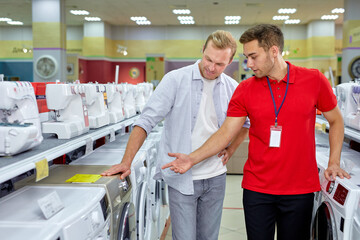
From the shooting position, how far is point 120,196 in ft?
7.18

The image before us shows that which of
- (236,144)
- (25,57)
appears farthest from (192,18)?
(236,144)

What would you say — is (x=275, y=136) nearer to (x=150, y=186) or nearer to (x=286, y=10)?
(x=150, y=186)

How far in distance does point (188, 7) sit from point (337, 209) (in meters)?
11.9

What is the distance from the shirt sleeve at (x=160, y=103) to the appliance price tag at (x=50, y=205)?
678 mm

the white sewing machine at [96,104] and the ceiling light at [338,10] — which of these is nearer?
the white sewing machine at [96,104]

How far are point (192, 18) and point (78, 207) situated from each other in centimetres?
1439

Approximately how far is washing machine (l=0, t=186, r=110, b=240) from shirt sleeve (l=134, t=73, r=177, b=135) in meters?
0.48

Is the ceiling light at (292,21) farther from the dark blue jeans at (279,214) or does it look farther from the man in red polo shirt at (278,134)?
the dark blue jeans at (279,214)

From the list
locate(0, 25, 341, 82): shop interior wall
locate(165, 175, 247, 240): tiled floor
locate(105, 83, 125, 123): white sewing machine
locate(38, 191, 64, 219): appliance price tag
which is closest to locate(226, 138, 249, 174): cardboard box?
locate(165, 175, 247, 240): tiled floor

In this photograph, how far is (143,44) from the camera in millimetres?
17375

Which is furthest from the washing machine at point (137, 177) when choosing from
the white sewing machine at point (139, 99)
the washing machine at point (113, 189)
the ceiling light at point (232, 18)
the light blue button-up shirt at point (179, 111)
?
the ceiling light at point (232, 18)

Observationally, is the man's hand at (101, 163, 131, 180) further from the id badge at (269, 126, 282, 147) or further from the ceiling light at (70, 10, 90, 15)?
the ceiling light at (70, 10, 90, 15)

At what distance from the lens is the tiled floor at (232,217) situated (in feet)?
13.7

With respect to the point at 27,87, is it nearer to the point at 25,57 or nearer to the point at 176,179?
the point at 176,179
